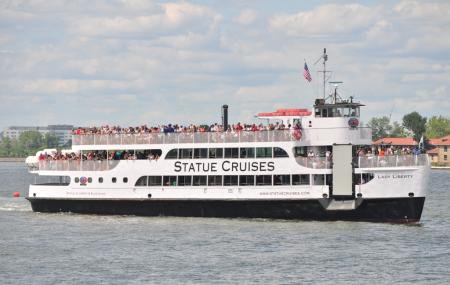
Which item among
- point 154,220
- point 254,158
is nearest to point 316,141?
point 254,158

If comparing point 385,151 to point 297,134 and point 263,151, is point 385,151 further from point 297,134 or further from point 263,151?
point 263,151

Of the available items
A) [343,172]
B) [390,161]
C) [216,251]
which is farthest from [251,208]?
[216,251]

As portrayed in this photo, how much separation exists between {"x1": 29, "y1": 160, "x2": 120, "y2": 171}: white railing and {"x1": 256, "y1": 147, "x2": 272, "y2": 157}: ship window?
793 cm

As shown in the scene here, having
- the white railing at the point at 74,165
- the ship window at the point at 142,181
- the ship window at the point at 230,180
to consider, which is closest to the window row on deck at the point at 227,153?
the ship window at the point at 230,180

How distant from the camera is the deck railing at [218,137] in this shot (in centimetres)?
5259

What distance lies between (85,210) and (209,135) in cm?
827

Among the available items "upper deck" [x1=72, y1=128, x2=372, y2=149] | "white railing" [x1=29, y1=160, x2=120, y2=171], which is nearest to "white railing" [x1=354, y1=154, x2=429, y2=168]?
"upper deck" [x1=72, y1=128, x2=372, y2=149]

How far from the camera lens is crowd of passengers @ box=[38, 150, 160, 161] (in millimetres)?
55406

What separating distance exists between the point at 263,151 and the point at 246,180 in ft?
5.69

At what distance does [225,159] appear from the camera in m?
53.3

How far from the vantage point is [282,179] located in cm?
5238

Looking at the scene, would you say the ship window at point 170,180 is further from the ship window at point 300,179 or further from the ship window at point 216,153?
the ship window at point 300,179

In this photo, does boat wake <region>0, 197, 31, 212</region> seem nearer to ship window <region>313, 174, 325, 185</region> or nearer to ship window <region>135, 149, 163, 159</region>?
ship window <region>135, 149, 163, 159</region>

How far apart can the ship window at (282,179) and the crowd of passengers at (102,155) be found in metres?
6.74
